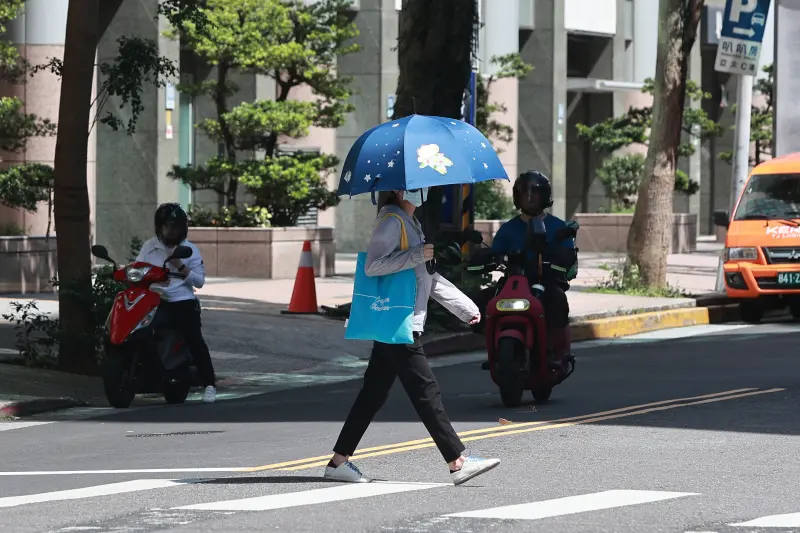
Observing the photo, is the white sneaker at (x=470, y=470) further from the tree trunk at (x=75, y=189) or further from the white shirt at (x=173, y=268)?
the tree trunk at (x=75, y=189)

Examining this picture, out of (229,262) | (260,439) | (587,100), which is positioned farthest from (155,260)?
(587,100)

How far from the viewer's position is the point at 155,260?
14477 millimetres

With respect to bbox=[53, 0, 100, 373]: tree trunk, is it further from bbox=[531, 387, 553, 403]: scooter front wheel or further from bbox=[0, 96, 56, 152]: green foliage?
bbox=[0, 96, 56, 152]: green foliage

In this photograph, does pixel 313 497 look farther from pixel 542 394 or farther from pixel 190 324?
pixel 190 324

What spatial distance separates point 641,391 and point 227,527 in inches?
274

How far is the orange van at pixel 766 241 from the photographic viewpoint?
22.6 m

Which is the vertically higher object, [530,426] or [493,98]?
[493,98]

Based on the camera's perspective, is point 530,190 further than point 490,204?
No

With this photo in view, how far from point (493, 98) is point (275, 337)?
880 inches

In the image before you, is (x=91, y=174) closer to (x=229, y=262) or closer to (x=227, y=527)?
(x=229, y=262)

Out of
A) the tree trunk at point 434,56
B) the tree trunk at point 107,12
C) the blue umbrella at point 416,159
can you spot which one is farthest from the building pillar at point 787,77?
the blue umbrella at point 416,159

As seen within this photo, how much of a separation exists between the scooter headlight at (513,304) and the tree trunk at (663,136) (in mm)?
11808

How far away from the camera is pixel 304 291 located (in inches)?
843

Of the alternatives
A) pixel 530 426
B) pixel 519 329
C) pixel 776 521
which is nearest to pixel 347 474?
pixel 776 521
